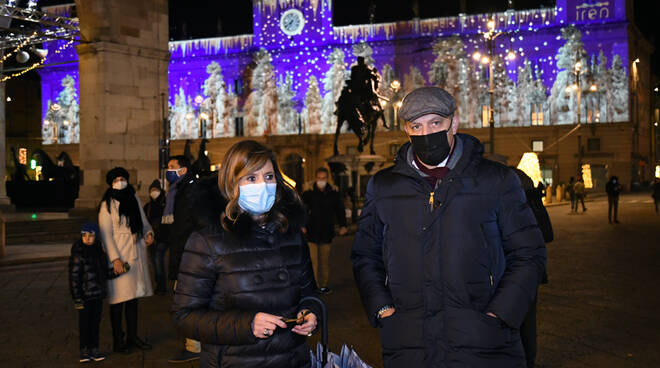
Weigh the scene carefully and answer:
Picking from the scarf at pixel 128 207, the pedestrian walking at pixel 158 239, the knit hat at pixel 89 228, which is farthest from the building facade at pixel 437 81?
the knit hat at pixel 89 228

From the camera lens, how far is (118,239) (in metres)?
6.43

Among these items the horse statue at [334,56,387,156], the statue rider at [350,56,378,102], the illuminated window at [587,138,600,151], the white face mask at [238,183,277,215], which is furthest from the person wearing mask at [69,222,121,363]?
the illuminated window at [587,138,600,151]

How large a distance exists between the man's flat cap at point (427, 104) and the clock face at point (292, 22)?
54279mm

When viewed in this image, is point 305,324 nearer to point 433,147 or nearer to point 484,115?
point 433,147

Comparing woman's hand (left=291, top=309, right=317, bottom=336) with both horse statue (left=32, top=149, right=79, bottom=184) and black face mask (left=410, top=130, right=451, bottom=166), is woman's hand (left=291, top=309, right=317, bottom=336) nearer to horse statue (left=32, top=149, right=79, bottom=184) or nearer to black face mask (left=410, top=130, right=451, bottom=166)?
black face mask (left=410, top=130, right=451, bottom=166)

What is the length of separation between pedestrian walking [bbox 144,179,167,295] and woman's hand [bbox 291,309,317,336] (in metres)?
6.70

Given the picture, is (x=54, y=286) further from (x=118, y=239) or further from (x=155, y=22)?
(x=155, y=22)

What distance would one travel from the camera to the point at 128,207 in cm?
659

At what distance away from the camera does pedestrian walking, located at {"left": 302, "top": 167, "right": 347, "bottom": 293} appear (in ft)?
31.1

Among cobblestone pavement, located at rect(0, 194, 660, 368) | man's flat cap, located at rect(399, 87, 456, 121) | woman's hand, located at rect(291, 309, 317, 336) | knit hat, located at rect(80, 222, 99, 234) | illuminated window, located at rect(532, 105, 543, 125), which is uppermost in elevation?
illuminated window, located at rect(532, 105, 543, 125)

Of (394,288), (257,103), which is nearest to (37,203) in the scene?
(394,288)

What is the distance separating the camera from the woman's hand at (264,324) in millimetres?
2799

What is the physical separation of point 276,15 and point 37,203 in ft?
108

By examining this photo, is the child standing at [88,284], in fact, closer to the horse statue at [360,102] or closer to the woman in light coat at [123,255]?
the woman in light coat at [123,255]
